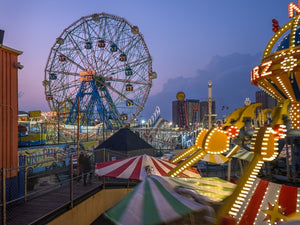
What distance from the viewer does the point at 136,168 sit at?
8.57m

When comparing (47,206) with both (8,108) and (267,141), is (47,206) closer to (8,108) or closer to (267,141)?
(8,108)

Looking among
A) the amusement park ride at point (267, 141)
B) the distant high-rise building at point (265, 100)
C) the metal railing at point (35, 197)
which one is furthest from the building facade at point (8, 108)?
the distant high-rise building at point (265, 100)

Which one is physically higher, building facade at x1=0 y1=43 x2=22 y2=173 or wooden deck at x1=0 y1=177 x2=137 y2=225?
building facade at x1=0 y1=43 x2=22 y2=173

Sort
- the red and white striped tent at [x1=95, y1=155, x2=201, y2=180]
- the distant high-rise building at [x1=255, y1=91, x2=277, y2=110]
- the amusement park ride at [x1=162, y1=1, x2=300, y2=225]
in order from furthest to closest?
1. the distant high-rise building at [x1=255, y1=91, x2=277, y2=110]
2. the red and white striped tent at [x1=95, y1=155, x2=201, y2=180]
3. the amusement park ride at [x1=162, y1=1, x2=300, y2=225]

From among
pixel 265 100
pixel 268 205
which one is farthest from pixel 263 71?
pixel 265 100

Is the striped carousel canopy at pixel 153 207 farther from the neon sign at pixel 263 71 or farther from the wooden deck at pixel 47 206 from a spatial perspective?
the neon sign at pixel 263 71

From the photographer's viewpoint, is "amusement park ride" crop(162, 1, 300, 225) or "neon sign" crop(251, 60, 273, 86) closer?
"amusement park ride" crop(162, 1, 300, 225)

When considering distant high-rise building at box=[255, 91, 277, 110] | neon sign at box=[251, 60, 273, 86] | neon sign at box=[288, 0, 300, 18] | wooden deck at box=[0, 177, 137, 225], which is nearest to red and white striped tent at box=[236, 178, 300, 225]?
neon sign at box=[251, 60, 273, 86]

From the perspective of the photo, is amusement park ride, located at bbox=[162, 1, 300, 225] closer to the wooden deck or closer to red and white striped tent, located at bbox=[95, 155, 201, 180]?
red and white striped tent, located at bbox=[95, 155, 201, 180]

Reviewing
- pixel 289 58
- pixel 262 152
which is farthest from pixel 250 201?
pixel 289 58

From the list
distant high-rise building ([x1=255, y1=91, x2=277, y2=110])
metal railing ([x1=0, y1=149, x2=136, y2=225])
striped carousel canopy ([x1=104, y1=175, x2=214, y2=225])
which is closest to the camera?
striped carousel canopy ([x1=104, y1=175, x2=214, y2=225])

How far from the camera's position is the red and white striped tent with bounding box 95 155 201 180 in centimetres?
816

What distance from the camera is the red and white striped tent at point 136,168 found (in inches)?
321

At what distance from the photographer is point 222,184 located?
17.9ft
